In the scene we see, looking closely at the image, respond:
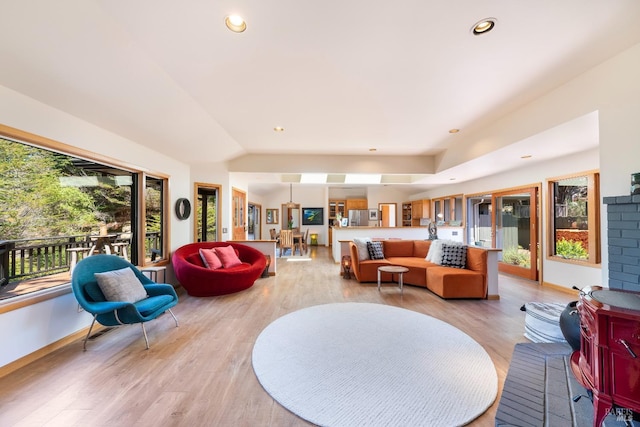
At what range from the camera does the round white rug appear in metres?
1.64

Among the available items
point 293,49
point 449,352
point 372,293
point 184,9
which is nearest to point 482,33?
point 293,49

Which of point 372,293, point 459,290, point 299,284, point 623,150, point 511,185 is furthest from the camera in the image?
point 511,185

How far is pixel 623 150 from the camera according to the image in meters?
2.04

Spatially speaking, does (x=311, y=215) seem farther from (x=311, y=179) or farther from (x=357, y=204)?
(x=311, y=179)

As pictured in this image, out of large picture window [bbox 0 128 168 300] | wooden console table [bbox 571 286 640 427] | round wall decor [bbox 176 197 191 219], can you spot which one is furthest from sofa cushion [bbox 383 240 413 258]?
large picture window [bbox 0 128 168 300]

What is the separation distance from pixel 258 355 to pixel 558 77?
4088mm

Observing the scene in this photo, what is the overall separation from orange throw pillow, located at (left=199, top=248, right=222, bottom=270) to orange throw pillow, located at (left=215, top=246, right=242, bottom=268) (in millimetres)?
87

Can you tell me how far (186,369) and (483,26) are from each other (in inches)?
145

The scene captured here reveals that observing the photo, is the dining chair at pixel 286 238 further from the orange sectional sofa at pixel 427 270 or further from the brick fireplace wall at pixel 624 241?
the brick fireplace wall at pixel 624 241

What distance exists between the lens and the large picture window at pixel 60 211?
8.04 ft

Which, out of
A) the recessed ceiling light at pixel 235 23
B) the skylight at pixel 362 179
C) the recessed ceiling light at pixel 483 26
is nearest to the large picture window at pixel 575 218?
the recessed ceiling light at pixel 483 26

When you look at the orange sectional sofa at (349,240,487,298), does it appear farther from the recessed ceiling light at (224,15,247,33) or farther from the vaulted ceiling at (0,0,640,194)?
the recessed ceiling light at (224,15,247,33)

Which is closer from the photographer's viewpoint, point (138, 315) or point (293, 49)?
point (293, 49)

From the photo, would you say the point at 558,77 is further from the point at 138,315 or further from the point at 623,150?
the point at 138,315
